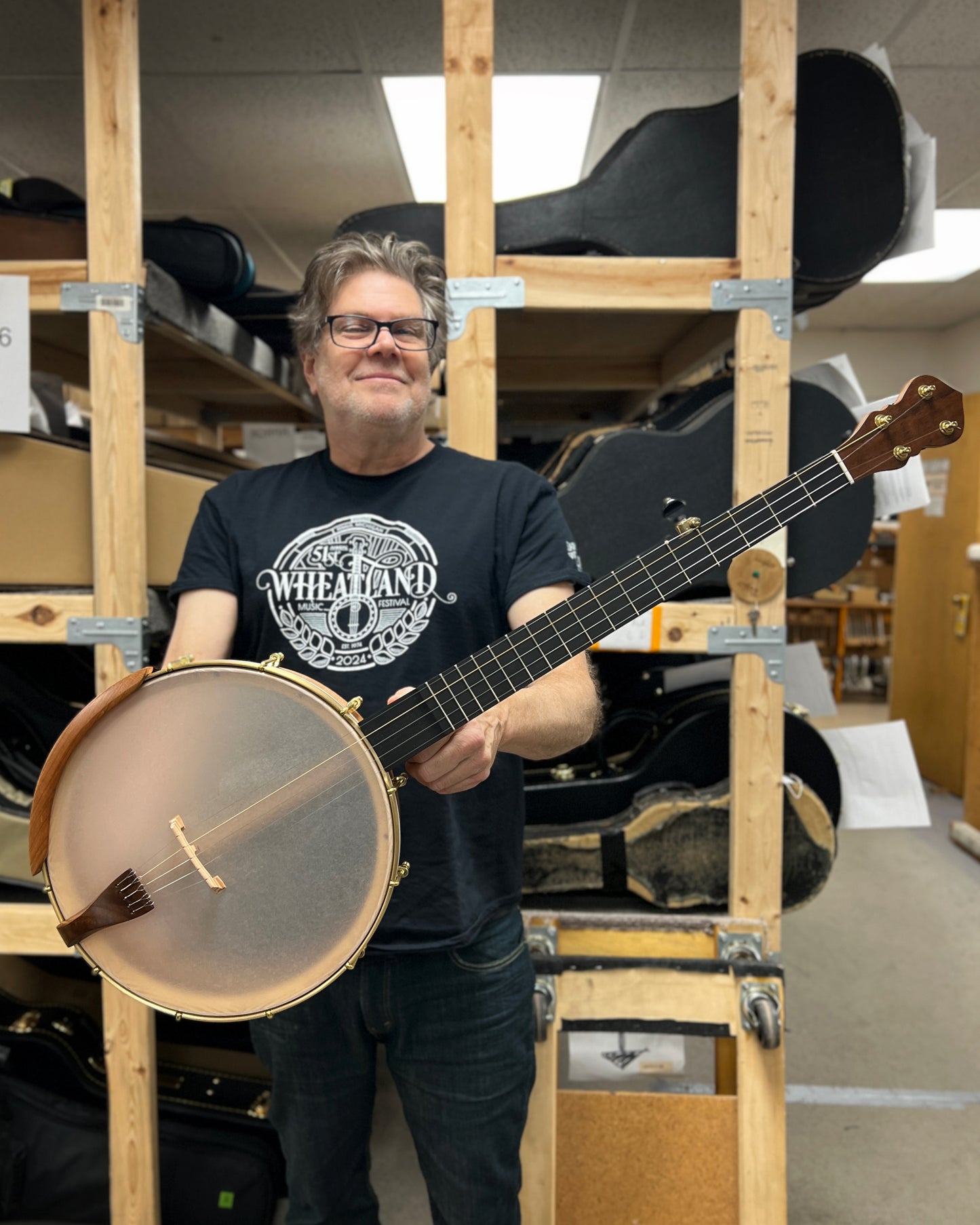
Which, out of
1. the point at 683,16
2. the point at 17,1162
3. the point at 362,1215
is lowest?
the point at 17,1162

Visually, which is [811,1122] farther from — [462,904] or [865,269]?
[865,269]

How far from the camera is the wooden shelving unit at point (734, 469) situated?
1364 millimetres

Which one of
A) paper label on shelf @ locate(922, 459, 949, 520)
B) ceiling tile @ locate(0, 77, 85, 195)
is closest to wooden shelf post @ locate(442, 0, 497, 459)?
ceiling tile @ locate(0, 77, 85, 195)

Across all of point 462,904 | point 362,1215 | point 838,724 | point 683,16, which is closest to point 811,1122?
point 362,1215

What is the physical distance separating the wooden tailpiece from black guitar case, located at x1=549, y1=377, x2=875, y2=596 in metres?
0.88

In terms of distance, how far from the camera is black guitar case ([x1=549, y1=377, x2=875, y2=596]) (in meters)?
1.48

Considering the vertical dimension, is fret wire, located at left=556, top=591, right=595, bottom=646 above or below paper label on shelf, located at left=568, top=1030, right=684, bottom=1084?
above

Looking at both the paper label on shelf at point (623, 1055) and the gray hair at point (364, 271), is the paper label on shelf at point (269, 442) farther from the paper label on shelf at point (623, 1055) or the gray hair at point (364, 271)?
the paper label on shelf at point (623, 1055)

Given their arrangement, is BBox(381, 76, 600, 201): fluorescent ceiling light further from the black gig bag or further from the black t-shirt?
the black gig bag

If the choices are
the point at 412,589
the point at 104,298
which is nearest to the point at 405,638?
the point at 412,589

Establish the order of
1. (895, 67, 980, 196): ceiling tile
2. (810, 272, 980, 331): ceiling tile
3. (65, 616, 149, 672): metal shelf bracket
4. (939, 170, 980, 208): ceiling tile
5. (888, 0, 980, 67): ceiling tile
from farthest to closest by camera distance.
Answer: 1. (810, 272, 980, 331): ceiling tile
2. (939, 170, 980, 208): ceiling tile
3. (895, 67, 980, 196): ceiling tile
4. (888, 0, 980, 67): ceiling tile
5. (65, 616, 149, 672): metal shelf bracket

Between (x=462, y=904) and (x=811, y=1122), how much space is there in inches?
58.0

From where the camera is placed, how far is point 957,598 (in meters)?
4.51

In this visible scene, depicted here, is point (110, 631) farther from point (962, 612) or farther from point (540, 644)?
point (962, 612)
